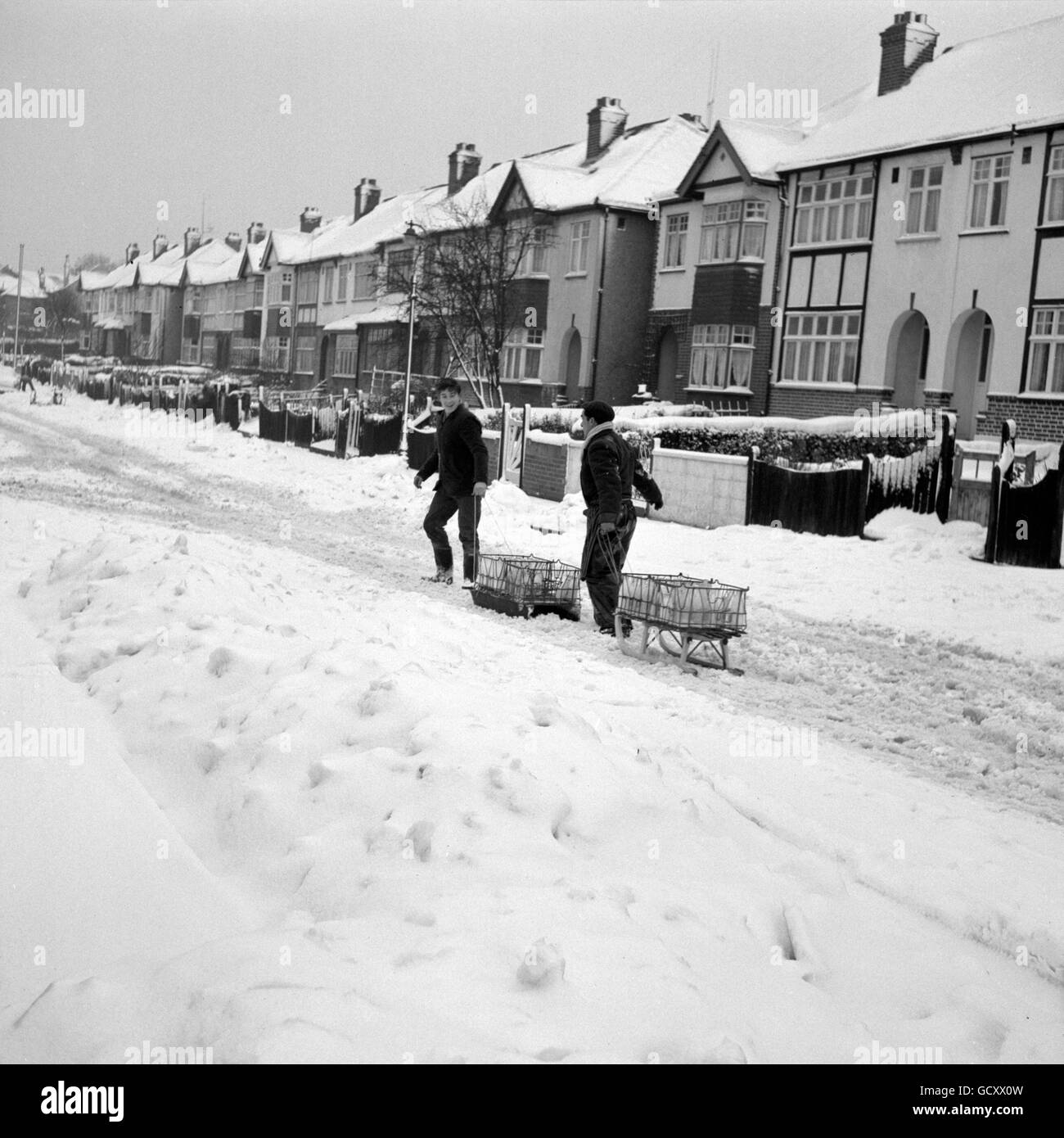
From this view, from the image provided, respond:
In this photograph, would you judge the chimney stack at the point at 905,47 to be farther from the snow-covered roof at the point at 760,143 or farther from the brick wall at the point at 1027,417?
the brick wall at the point at 1027,417

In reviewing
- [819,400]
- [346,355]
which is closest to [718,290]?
[819,400]

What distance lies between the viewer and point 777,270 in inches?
1248

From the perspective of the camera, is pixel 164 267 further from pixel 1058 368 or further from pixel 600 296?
pixel 1058 368

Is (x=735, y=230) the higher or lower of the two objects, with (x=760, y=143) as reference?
lower

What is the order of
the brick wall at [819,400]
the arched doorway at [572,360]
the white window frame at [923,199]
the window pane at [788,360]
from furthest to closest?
the arched doorway at [572,360], the window pane at [788,360], the brick wall at [819,400], the white window frame at [923,199]

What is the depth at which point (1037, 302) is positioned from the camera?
24.9 m

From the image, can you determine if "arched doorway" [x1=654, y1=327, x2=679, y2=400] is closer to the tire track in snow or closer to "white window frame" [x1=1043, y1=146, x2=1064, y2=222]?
"white window frame" [x1=1043, y1=146, x2=1064, y2=222]

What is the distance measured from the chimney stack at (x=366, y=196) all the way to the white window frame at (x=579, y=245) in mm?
27310

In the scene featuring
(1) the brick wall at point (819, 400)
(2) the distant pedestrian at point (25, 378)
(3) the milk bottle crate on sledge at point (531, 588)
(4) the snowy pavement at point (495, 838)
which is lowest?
(4) the snowy pavement at point (495, 838)

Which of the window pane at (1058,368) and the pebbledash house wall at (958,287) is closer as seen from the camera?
the window pane at (1058,368)

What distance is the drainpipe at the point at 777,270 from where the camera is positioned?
103 ft

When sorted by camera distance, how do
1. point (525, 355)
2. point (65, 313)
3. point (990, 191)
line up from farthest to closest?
point (65, 313)
point (525, 355)
point (990, 191)

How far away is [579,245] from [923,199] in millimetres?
13092

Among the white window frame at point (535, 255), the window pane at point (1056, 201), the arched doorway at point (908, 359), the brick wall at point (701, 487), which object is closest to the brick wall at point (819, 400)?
the arched doorway at point (908, 359)
